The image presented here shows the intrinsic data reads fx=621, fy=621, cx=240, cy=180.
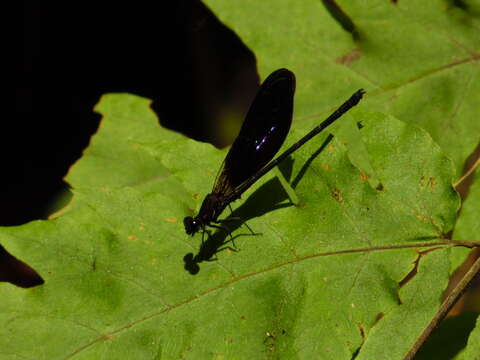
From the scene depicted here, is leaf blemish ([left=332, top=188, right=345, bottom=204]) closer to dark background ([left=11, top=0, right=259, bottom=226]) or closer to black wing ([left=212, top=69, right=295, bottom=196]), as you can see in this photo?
black wing ([left=212, top=69, right=295, bottom=196])

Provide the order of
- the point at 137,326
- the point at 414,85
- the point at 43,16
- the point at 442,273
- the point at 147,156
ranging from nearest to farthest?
the point at 137,326 → the point at 442,273 → the point at 414,85 → the point at 147,156 → the point at 43,16

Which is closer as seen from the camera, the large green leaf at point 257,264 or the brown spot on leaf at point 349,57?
the large green leaf at point 257,264

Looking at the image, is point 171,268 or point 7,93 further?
point 7,93

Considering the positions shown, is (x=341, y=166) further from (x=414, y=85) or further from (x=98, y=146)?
(x=98, y=146)

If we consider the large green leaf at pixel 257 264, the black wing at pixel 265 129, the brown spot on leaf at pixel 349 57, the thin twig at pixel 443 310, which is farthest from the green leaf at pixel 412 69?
the thin twig at pixel 443 310

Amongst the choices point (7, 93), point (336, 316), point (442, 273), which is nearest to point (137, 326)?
point (336, 316)

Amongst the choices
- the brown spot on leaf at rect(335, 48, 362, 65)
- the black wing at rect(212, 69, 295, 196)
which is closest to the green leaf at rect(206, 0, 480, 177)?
the brown spot on leaf at rect(335, 48, 362, 65)

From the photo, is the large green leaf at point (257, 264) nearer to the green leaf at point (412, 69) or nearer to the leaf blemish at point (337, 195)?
the leaf blemish at point (337, 195)
